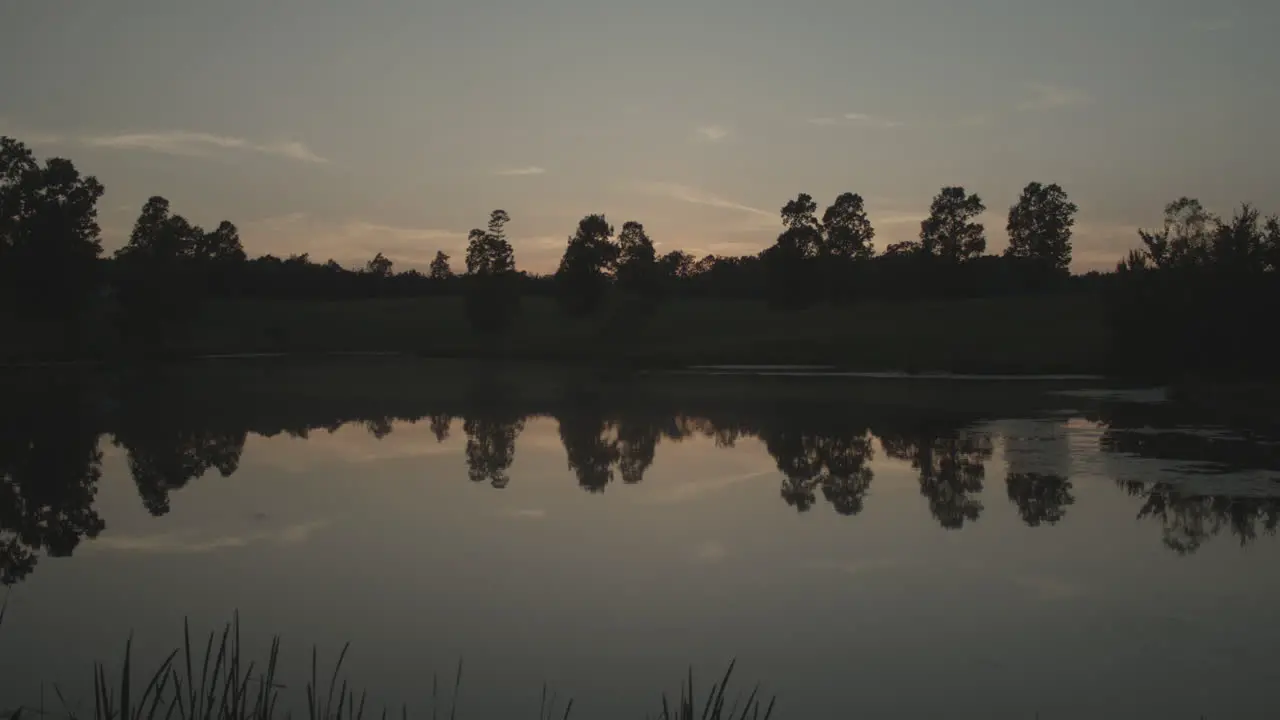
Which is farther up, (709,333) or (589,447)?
(709,333)

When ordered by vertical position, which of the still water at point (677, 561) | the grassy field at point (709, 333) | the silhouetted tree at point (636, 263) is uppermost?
the silhouetted tree at point (636, 263)

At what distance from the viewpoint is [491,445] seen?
25031mm

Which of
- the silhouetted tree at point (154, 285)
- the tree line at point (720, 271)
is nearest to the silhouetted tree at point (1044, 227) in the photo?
the tree line at point (720, 271)

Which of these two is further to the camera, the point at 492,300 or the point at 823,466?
the point at 492,300

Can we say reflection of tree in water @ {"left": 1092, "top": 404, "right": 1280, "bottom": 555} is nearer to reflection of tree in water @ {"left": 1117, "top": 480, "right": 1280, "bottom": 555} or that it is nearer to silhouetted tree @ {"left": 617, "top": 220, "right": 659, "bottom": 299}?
reflection of tree in water @ {"left": 1117, "top": 480, "right": 1280, "bottom": 555}

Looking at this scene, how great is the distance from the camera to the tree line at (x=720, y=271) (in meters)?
49.9

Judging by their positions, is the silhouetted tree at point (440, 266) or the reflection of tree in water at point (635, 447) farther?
the silhouetted tree at point (440, 266)

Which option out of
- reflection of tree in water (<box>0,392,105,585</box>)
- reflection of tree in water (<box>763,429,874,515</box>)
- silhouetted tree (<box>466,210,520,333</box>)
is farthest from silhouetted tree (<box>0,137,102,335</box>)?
reflection of tree in water (<box>763,429,874,515</box>)

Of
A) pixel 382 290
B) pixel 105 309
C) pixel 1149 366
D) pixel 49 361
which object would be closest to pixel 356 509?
pixel 1149 366

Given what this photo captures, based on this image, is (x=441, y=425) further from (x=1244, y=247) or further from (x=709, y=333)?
(x=709, y=333)

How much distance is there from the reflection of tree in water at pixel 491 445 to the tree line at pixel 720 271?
35.5m

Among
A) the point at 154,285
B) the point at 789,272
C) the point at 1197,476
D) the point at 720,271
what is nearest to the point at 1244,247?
the point at 1197,476

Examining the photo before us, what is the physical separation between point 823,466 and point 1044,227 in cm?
10388

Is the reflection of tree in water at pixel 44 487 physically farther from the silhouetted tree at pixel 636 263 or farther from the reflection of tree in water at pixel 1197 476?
the silhouetted tree at pixel 636 263
